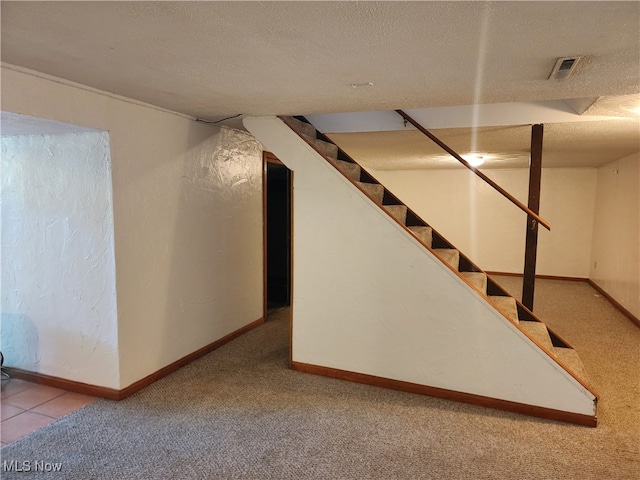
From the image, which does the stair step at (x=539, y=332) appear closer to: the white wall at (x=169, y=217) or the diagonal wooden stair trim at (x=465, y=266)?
the diagonal wooden stair trim at (x=465, y=266)

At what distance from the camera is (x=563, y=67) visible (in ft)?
6.20

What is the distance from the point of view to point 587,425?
99.8 inches

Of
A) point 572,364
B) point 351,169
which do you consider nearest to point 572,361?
point 572,364

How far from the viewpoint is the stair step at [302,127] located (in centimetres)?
326

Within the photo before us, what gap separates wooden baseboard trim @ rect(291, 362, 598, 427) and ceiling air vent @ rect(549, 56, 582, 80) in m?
2.04

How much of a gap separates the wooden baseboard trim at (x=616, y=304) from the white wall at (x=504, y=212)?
0.51m

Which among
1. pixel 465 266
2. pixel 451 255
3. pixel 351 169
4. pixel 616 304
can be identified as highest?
pixel 351 169

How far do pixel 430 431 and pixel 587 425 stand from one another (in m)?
1.01

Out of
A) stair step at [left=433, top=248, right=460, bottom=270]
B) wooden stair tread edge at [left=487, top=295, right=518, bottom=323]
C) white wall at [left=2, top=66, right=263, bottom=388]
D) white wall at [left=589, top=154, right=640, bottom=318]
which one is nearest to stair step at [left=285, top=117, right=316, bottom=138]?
white wall at [left=2, top=66, right=263, bottom=388]

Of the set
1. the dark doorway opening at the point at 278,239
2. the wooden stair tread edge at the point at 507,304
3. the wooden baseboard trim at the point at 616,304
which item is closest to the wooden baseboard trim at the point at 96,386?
the dark doorway opening at the point at 278,239

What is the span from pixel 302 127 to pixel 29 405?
2861 mm

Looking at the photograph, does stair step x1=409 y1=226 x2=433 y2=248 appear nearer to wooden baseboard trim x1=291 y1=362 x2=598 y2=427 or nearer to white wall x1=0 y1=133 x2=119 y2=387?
wooden baseboard trim x1=291 y1=362 x2=598 y2=427

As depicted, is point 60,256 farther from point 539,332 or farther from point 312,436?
point 539,332

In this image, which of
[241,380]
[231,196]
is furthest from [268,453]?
[231,196]
